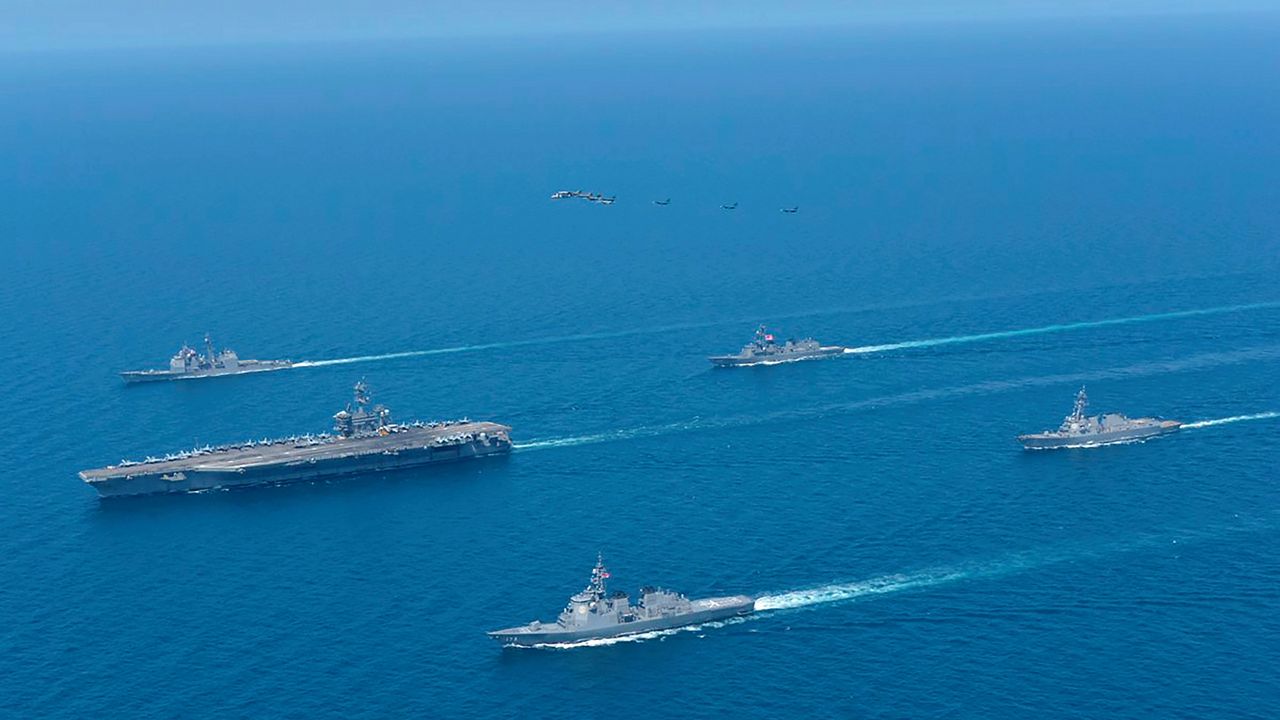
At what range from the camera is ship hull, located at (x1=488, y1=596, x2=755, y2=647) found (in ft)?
511

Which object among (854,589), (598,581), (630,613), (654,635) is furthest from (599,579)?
(854,589)

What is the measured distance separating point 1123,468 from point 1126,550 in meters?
27.3

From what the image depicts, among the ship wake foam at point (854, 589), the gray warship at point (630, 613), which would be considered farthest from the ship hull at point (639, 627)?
the ship wake foam at point (854, 589)

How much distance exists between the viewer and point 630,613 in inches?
6265

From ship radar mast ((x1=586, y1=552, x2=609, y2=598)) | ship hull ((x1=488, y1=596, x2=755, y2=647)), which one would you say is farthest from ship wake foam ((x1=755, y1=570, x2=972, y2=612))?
ship radar mast ((x1=586, y1=552, x2=609, y2=598))

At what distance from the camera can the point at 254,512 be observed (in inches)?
7623

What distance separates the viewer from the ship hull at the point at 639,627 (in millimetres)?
155625

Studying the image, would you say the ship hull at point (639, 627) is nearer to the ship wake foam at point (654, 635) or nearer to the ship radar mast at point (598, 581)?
the ship wake foam at point (654, 635)

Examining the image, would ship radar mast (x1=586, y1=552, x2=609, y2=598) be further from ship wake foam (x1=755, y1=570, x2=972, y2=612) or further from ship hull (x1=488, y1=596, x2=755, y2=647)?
ship wake foam (x1=755, y1=570, x2=972, y2=612)

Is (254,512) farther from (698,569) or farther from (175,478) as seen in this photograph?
(698,569)

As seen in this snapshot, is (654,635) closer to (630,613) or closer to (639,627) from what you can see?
(639,627)

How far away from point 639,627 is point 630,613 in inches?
67.5

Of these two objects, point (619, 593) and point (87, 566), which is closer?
point (619, 593)

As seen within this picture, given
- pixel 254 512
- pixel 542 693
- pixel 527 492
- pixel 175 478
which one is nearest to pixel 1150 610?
pixel 542 693
